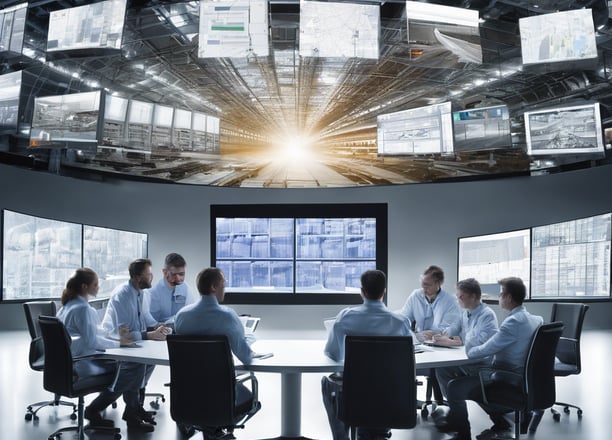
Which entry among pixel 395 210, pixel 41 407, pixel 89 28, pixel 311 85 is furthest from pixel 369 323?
pixel 395 210

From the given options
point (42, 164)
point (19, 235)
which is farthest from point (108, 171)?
point (19, 235)

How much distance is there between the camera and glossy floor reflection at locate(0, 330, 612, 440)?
4336 millimetres

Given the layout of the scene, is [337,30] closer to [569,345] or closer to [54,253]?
[569,345]

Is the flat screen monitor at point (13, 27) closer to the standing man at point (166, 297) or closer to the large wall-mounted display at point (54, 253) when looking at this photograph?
the standing man at point (166, 297)

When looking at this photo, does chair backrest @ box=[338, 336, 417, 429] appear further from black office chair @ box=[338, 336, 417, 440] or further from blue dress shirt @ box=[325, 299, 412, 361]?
blue dress shirt @ box=[325, 299, 412, 361]

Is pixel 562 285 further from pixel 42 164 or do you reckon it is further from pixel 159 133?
pixel 42 164

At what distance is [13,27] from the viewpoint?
17.0 ft

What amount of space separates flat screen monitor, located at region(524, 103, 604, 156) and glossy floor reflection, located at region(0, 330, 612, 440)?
2.47 meters

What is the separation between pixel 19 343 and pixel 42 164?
2733 mm

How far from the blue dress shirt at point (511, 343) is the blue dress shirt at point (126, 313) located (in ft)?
7.95

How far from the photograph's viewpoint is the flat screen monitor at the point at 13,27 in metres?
5.12

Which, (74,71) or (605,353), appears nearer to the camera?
(74,71)

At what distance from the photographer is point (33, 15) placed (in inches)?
227

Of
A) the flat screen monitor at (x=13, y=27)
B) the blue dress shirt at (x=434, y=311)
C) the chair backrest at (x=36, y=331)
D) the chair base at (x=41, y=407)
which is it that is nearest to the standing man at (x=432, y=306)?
the blue dress shirt at (x=434, y=311)
